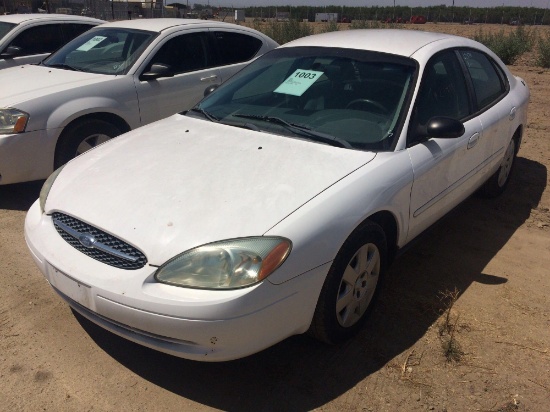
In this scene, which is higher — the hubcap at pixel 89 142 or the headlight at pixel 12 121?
the headlight at pixel 12 121

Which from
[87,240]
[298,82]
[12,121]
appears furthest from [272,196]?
[12,121]

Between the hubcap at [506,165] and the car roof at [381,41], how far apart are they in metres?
1.25

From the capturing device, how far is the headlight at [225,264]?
2357mm

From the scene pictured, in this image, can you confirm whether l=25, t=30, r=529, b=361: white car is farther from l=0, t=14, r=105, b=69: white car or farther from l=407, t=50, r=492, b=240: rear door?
l=0, t=14, r=105, b=69: white car

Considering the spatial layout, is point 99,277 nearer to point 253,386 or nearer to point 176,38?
point 253,386

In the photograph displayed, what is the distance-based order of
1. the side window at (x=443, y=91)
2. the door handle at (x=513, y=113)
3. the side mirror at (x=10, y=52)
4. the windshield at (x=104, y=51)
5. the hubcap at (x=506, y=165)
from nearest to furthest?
1. the side window at (x=443, y=91)
2. the door handle at (x=513, y=113)
3. the hubcap at (x=506, y=165)
4. the windshield at (x=104, y=51)
5. the side mirror at (x=10, y=52)

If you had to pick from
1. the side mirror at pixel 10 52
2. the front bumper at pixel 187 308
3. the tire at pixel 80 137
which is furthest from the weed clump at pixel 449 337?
the side mirror at pixel 10 52

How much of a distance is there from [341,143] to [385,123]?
37 cm

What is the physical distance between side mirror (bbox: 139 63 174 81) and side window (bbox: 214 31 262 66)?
97 cm

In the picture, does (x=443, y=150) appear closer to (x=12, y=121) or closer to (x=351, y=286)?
(x=351, y=286)

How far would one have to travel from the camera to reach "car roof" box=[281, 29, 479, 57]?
378 centimetres

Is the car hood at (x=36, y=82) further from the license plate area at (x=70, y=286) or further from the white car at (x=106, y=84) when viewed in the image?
the license plate area at (x=70, y=286)

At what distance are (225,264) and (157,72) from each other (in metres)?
3.69

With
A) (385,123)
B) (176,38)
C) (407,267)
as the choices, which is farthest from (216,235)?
(176,38)
